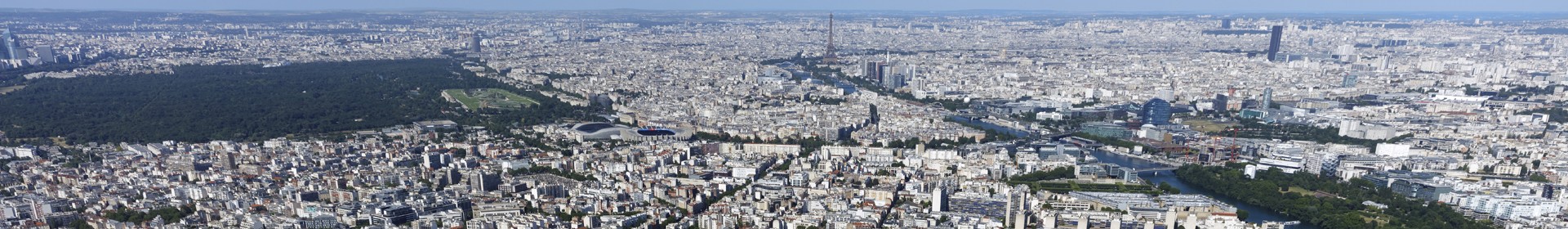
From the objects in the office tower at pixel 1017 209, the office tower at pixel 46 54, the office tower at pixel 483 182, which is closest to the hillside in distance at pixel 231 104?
the office tower at pixel 46 54

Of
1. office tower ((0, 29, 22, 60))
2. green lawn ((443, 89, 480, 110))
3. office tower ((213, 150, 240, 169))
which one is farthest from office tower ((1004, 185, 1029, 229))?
office tower ((0, 29, 22, 60))

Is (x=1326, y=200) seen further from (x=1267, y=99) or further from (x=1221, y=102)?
(x=1267, y=99)

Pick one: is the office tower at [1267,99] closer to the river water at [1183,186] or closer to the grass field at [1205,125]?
the grass field at [1205,125]

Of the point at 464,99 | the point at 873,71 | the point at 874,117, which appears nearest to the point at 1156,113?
the point at 874,117

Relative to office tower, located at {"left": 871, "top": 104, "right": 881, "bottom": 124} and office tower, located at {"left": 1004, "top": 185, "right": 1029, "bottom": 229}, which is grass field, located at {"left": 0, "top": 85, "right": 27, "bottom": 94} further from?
office tower, located at {"left": 1004, "top": 185, "right": 1029, "bottom": 229}

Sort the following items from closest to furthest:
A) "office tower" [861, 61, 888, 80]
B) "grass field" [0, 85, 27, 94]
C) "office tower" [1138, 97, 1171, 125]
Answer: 1. "office tower" [1138, 97, 1171, 125]
2. "grass field" [0, 85, 27, 94]
3. "office tower" [861, 61, 888, 80]

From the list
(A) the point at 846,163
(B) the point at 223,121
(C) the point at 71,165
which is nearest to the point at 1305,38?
(A) the point at 846,163
